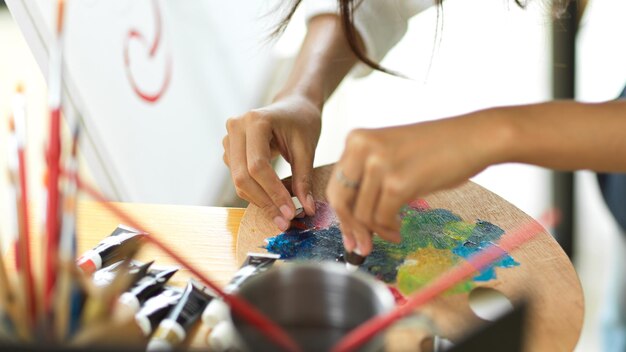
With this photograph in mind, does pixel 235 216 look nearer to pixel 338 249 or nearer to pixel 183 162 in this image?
pixel 338 249

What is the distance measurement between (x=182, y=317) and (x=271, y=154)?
37cm

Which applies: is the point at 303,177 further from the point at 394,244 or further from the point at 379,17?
the point at 379,17

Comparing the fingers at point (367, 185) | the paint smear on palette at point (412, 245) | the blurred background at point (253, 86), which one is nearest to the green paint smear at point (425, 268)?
the paint smear on palette at point (412, 245)

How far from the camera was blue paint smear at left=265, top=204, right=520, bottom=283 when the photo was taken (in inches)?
34.5

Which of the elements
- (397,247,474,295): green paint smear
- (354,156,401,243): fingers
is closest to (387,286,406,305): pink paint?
(397,247,474,295): green paint smear

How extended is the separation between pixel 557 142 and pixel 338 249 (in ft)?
1.08

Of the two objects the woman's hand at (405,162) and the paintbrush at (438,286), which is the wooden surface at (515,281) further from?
the woman's hand at (405,162)

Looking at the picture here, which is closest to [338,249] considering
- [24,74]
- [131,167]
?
[131,167]

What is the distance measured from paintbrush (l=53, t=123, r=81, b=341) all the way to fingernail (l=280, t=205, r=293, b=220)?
0.52m

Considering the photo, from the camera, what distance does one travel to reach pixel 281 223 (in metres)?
0.97

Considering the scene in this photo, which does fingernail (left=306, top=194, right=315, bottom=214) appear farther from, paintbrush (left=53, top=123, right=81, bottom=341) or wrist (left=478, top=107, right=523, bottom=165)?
paintbrush (left=53, top=123, right=81, bottom=341)

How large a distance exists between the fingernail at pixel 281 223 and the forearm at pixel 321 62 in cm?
29

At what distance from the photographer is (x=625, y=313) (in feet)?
4.71

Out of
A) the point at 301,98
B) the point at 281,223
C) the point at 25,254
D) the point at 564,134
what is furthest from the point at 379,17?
the point at 25,254
